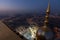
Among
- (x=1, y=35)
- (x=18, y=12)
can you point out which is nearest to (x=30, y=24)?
(x=18, y=12)

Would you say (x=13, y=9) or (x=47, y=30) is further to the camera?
(x=13, y=9)

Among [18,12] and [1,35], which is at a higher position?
Answer: [18,12]

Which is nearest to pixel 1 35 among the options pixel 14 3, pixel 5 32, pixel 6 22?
pixel 5 32

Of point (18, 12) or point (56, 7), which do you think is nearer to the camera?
point (56, 7)

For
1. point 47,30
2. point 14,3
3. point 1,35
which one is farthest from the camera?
point 14,3

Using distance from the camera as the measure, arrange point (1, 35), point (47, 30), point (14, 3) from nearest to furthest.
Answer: point (47, 30) → point (1, 35) → point (14, 3)

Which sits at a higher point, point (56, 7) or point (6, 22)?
point (56, 7)

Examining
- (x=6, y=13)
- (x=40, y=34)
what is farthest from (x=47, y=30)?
(x=6, y=13)

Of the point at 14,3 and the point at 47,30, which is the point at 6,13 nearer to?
the point at 14,3

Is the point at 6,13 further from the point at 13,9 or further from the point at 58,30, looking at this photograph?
the point at 58,30
